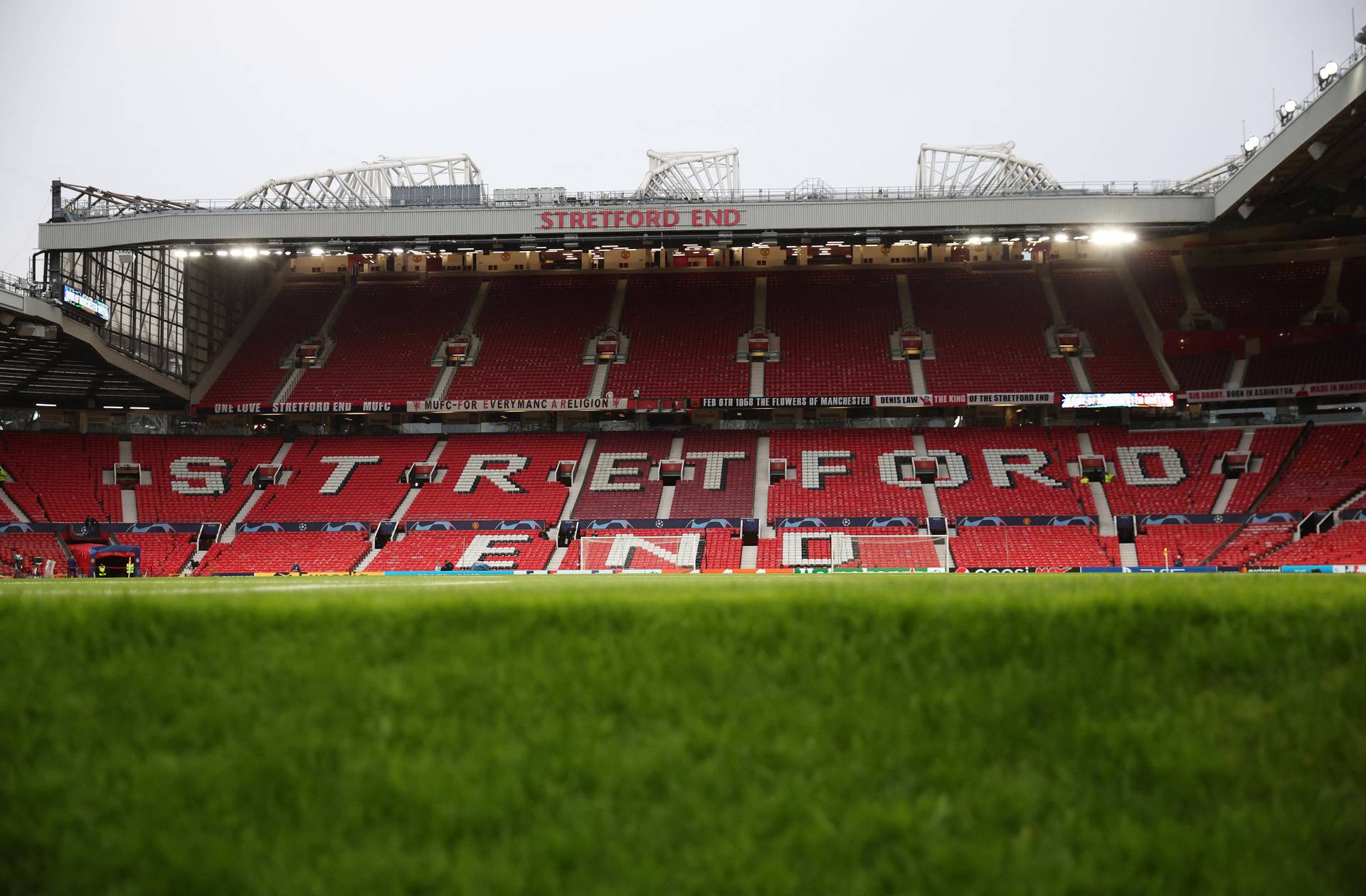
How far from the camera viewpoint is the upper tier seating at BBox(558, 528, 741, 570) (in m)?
41.1

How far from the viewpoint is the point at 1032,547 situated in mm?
40938

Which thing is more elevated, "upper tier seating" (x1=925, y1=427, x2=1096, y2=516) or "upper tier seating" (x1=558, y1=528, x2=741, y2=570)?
"upper tier seating" (x1=925, y1=427, x2=1096, y2=516)

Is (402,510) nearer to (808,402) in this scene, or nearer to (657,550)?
(657,550)

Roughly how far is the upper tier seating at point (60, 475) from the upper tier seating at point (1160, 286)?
55689mm

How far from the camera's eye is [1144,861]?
4.77m

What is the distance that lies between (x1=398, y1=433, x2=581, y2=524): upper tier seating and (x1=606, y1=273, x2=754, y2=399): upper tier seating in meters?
5.38

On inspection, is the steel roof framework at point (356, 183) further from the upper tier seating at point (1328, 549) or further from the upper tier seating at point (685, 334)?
the upper tier seating at point (1328, 549)

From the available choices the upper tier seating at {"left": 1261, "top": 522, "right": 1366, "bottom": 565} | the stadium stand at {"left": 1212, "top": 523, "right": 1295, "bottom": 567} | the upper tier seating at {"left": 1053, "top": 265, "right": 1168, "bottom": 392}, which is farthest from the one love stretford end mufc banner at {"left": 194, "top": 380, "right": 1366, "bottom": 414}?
the upper tier seating at {"left": 1261, "top": 522, "right": 1366, "bottom": 565}

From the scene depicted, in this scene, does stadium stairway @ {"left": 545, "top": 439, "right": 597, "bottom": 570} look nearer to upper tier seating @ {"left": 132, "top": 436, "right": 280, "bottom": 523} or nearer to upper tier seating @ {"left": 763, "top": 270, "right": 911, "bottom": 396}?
upper tier seating @ {"left": 763, "top": 270, "right": 911, "bottom": 396}

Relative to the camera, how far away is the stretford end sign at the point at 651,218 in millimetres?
43125

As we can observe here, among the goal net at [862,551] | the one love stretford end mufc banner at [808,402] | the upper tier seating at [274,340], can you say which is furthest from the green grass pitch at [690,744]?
the upper tier seating at [274,340]

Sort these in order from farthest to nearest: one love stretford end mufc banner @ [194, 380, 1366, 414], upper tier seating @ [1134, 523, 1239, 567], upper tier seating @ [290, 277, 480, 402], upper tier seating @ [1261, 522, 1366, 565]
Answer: upper tier seating @ [290, 277, 480, 402] < one love stretford end mufc banner @ [194, 380, 1366, 414] < upper tier seating @ [1134, 523, 1239, 567] < upper tier seating @ [1261, 522, 1366, 565]

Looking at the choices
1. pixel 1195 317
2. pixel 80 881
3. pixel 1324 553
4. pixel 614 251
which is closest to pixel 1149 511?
pixel 1324 553

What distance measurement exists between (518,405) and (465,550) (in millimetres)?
11014
